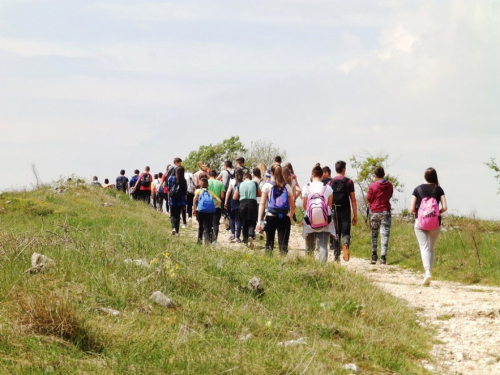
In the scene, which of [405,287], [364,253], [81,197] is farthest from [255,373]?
[81,197]

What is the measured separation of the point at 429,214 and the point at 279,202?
8.53 ft

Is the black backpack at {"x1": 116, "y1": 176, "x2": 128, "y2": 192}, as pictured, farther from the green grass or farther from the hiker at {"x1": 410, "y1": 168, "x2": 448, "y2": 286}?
the hiker at {"x1": 410, "y1": 168, "x2": 448, "y2": 286}

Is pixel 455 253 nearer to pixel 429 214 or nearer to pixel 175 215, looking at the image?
pixel 429 214

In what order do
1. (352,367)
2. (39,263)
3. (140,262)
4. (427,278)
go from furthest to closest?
(427,278) → (140,262) → (39,263) → (352,367)

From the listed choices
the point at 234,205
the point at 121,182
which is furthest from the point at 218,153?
the point at 234,205

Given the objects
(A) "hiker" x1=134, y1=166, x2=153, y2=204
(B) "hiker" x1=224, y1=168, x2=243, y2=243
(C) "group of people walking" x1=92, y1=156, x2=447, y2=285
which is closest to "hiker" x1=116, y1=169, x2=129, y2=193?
(A) "hiker" x1=134, y1=166, x2=153, y2=204

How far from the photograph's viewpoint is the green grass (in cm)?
1367

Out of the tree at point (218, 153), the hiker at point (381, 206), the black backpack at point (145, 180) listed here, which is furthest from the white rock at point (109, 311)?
the tree at point (218, 153)

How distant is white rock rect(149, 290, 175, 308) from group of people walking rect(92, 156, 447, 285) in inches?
185

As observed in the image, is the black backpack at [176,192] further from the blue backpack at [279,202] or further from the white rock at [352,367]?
the white rock at [352,367]

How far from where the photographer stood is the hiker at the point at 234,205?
57.2 feet

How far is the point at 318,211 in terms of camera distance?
11602 mm

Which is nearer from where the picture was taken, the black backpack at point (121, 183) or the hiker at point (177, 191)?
the hiker at point (177, 191)

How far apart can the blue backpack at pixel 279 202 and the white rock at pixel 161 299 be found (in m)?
5.28
